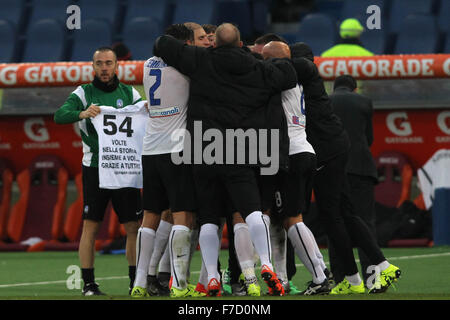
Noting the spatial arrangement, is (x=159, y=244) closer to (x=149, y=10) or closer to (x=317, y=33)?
(x=317, y=33)

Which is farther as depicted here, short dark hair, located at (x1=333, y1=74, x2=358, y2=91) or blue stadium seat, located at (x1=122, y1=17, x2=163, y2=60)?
blue stadium seat, located at (x1=122, y1=17, x2=163, y2=60)

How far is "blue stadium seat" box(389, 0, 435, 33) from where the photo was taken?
16.8m

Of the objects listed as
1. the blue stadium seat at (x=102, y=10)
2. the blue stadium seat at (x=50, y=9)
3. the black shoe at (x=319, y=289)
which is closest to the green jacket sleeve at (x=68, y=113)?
the black shoe at (x=319, y=289)

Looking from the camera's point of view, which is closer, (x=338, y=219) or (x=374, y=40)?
(x=338, y=219)

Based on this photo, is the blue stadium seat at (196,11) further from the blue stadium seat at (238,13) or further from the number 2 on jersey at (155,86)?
Answer: the number 2 on jersey at (155,86)

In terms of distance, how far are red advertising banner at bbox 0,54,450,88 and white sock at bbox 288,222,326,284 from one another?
504 centimetres

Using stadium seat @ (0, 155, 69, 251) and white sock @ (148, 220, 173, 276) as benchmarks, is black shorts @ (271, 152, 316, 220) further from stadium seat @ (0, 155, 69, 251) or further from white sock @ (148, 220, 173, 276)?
stadium seat @ (0, 155, 69, 251)

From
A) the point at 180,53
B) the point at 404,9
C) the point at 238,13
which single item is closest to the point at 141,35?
the point at 238,13

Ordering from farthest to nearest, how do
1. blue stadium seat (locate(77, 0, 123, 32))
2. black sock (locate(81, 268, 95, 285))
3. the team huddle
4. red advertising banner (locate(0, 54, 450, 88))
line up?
1. blue stadium seat (locate(77, 0, 123, 32))
2. red advertising banner (locate(0, 54, 450, 88))
3. black sock (locate(81, 268, 95, 285))
4. the team huddle

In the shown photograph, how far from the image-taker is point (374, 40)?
53.5 ft

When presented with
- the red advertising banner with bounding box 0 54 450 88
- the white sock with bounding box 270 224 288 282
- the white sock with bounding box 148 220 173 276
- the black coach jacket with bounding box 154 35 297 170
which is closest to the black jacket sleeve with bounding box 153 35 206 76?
the black coach jacket with bounding box 154 35 297 170

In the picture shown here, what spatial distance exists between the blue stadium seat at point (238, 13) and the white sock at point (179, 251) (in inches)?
387

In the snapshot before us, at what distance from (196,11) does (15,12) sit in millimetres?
3269
